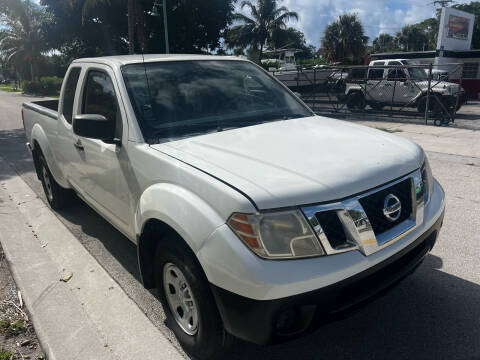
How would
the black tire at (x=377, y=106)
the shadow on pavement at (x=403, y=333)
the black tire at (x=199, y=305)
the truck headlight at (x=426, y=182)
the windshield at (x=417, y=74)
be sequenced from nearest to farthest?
the black tire at (x=199, y=305), the shadow on pavement at (x=403, y=333), the truck headlight at (x=426, y=182), the windshield at (x=417, y=74), the black tire at (x=377, y=106)

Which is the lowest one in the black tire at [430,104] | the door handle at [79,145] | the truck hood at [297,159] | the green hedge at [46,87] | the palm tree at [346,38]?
the green hedge at [46,87]

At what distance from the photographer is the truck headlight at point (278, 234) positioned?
1.99m

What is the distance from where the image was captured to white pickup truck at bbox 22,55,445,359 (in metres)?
1.99

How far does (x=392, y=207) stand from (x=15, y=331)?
2739mm

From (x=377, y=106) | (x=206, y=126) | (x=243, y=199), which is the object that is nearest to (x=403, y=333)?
(x=243, y=199)

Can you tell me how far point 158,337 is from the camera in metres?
2.83

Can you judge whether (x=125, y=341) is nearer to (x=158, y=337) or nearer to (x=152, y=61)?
(x=158, y=337)

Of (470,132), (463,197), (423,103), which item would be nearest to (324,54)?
(423,103)

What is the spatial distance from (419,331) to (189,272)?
1631 mm

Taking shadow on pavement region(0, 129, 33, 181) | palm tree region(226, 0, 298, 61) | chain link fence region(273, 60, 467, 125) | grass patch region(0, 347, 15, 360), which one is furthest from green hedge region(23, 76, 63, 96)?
grass patch region(0, 347, 15, 360)

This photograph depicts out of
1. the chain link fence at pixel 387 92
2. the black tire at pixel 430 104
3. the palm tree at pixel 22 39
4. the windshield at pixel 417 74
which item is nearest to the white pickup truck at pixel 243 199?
the chain link fence at pixel 387 92

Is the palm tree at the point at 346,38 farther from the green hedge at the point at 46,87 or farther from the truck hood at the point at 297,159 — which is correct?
the truck hood at the point at 297,159

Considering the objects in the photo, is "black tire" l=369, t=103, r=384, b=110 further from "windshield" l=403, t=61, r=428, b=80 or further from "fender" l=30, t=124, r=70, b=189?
"fender" l=30, t=124, r=70, b=189

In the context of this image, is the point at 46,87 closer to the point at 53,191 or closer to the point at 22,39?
the point at 22,39
